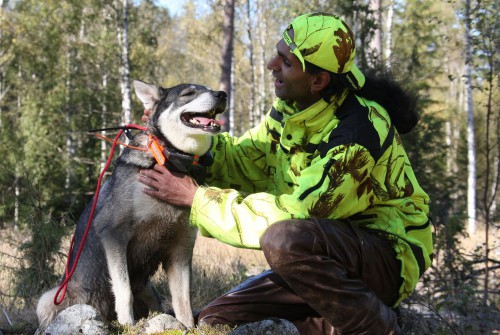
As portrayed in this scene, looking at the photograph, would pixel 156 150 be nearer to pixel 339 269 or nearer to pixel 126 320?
pixel 126 320

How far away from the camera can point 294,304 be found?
3.52 metres

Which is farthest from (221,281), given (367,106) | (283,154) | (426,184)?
(426,184)

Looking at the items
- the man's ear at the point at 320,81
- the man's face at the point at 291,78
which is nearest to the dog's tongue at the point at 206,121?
the man's face at the point at 291,78

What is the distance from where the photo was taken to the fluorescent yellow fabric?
2.86 m

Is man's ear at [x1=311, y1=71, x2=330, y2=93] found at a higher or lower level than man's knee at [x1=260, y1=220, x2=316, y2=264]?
higher

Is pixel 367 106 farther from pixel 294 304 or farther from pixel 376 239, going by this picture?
pixel 294 304

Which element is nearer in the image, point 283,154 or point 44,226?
point 283,154

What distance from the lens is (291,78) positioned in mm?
3189

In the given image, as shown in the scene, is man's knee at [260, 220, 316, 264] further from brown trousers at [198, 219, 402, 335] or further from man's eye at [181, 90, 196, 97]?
man's eye at [181, 90, 196, 97]

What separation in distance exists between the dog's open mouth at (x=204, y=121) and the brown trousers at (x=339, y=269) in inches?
32.2

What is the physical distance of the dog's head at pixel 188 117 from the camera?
337 centimetres

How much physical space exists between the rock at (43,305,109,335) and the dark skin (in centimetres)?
78

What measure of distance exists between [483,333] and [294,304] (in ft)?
5.66

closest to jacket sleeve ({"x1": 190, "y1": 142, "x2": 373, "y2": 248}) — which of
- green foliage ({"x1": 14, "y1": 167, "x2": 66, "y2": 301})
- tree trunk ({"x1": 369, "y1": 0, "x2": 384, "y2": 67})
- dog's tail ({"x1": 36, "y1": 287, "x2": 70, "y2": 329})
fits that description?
dog's tail ({"x1": 36, "y1": 287, "x2": 70, "y2": 329})
